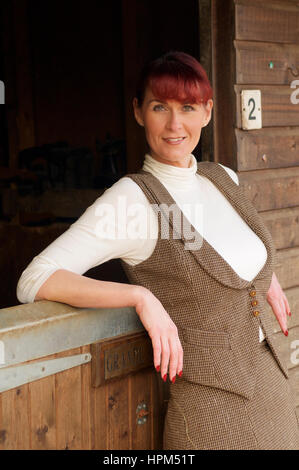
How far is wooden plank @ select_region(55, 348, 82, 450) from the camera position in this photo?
203 centimetres

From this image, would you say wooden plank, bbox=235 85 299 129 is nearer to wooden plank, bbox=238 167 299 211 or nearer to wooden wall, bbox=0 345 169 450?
wooden plank, bbox=238 167 299 211

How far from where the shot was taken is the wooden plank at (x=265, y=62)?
2.90 m

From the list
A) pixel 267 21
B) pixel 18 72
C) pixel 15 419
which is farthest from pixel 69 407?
pixel 18 72

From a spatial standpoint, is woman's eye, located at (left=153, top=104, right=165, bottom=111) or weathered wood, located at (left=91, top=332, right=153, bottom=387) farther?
woman's eye, located at (left=153, top=104, right=165, bottom=111)

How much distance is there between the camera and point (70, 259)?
1.97 metres

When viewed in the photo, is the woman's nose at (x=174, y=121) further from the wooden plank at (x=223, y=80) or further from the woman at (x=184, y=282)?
the wooden plank at (x=223, y=80)

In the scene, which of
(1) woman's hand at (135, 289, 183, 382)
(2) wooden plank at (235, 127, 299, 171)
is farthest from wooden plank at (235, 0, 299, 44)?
(1) woman's hand at (135, 289, 183, 382)

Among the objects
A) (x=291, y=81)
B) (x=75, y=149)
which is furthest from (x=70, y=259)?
(x=75, y=149)

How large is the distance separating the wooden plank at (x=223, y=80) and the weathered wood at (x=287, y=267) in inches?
22.0

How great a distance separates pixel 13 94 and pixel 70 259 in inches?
115

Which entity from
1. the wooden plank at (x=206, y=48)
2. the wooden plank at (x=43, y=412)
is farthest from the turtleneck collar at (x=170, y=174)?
the wooden plank at (x=43, y=412)
